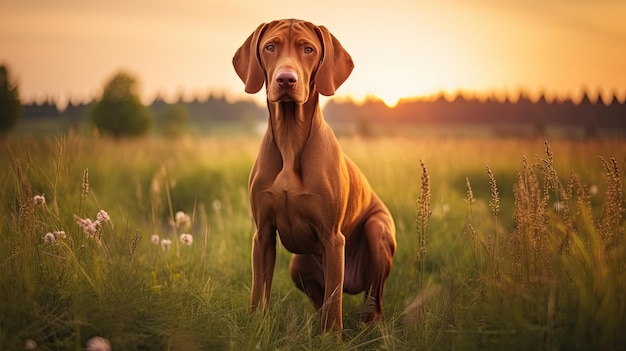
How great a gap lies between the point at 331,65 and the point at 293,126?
0.46 meters

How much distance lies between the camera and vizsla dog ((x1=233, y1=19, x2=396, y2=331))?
367 cm

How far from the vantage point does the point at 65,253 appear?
11.6ft

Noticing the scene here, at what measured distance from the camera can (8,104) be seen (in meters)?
11.1

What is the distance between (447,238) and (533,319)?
3369mm

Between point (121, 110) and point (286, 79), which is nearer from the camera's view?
point (286, 79)

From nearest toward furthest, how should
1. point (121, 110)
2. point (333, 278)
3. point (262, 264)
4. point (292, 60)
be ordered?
point (292, 60), point (333, 278), point (262, 264), point (121, 110)

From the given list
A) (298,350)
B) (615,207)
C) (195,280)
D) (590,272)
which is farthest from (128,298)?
(615,207)

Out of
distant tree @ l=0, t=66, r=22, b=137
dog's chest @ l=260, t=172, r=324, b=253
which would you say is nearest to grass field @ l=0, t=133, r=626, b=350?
dog's chest @ l=260, t=172, r=324, b=253

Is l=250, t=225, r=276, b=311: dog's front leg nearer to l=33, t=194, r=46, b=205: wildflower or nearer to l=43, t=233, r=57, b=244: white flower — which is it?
l=43, t=233, r=57, b=244: white flower

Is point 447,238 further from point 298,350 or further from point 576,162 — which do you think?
point 576,162

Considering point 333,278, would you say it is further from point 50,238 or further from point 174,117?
point 174,117

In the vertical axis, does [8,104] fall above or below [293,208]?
above

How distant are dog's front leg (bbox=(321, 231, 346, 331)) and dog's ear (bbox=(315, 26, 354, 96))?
941 millimetres

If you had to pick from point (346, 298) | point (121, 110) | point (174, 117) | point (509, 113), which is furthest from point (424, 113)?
point (174, 117)
